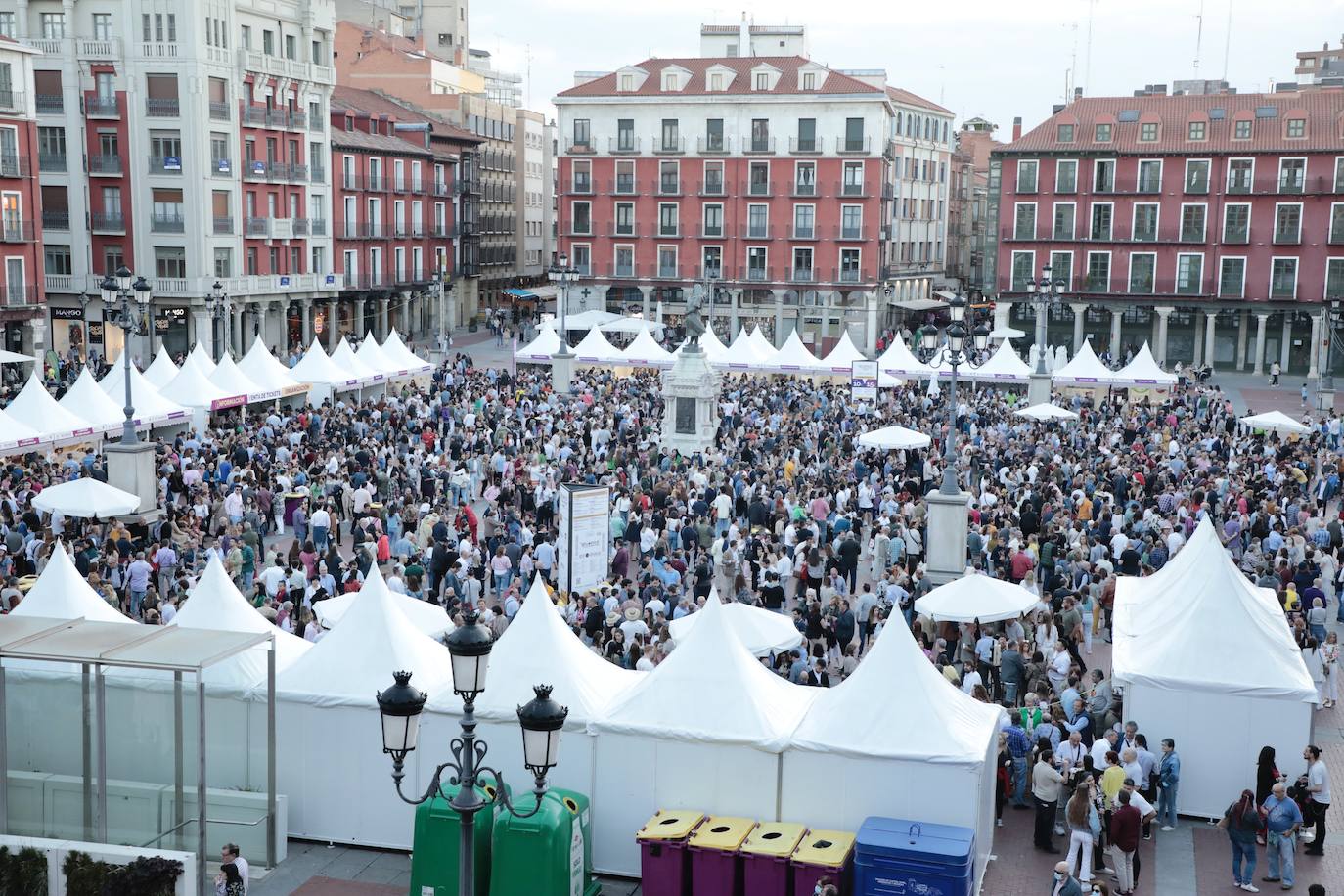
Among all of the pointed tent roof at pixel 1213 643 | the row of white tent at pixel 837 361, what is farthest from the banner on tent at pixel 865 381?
the pointed tent roof at pixel 1213 643

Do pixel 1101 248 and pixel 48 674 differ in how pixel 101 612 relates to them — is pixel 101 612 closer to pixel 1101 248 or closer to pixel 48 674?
pixel 48 674

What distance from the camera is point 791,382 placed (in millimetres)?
42875

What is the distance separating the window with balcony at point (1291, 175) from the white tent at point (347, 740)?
2019 inches

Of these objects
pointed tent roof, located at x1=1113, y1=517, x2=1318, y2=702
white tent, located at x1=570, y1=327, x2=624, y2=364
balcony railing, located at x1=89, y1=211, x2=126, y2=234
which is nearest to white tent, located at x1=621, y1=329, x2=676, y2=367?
white tent, located at x1=570, y1=327, x2=624, y2=364

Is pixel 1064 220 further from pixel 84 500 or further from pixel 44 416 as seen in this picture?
pixel 84 500

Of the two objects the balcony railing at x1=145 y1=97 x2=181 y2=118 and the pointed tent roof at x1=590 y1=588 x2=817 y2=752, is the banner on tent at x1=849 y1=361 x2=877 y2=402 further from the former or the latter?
the balcony railing at x1=145 y1=97 x2=181 y2=118

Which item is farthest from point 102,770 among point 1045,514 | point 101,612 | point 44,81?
point 44,81

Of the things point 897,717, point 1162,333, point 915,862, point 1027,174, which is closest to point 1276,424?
point 897,717

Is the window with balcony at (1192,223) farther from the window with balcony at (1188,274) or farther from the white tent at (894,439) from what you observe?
the white tent at (894,439)

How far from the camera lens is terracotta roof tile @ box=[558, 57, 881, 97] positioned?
64.5 meters

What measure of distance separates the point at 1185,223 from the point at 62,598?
169ft

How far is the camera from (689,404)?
3319 centimetres

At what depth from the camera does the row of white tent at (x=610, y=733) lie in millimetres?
12398

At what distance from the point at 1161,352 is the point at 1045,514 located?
38.7 metres
